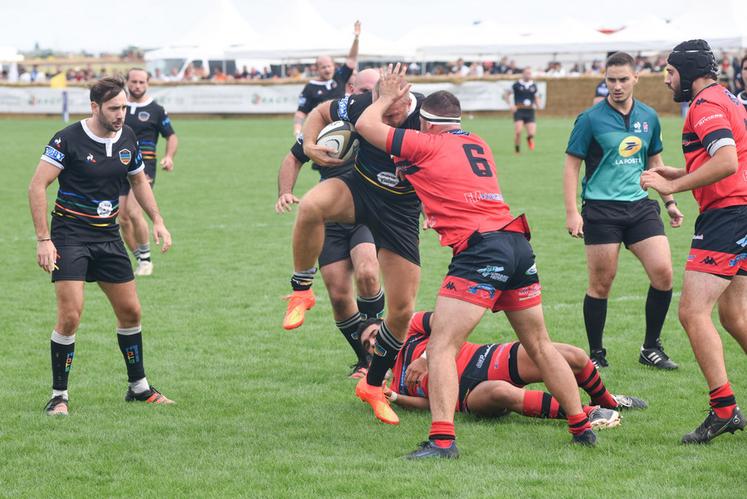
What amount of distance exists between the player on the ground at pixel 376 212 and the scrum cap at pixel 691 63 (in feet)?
5.69

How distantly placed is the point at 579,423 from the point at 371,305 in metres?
2.76

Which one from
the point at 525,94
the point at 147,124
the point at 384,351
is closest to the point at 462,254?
the point at 384,351

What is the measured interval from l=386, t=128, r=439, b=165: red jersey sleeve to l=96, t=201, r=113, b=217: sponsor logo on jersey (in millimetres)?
2253

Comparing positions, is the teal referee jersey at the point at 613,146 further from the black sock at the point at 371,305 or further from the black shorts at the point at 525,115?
the black shorts at the point at 525,115

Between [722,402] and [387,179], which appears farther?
[387,179]

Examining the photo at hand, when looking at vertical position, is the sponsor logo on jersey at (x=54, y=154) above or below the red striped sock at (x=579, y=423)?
above

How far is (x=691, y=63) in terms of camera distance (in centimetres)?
648

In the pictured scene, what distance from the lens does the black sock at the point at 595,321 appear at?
28.0 feet

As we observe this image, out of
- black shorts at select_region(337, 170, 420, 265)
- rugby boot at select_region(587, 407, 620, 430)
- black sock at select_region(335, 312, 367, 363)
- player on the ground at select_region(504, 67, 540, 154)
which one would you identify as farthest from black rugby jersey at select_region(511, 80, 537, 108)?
rugby boot at select_region(587, 407, 620, 430)

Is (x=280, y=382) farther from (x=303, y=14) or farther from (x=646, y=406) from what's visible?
(x=303, y=14)

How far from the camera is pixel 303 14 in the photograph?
51.8 m

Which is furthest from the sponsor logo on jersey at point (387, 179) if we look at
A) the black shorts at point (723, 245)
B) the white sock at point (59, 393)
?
the white sock at point (59, 393)

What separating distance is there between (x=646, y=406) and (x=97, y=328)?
16.9 ft

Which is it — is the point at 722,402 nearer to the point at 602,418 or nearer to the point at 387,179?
the point at 602,418
